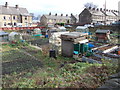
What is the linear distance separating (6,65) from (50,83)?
6.30m

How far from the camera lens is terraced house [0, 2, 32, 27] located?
4450cm

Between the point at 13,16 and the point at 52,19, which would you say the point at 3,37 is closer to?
the point at 13,16

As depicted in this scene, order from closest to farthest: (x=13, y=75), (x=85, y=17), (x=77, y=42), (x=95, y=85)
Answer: (x=95, y=85)
(x=13, y=75)
(x=77, y=42)
(x=85, y=17)

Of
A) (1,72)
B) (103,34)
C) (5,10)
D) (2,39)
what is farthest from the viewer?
(5,10)

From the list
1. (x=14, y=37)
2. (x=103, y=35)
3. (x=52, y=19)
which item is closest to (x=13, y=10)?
(x=52, y=19)

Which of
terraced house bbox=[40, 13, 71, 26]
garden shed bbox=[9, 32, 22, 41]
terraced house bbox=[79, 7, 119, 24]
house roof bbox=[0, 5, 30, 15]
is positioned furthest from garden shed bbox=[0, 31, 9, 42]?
terraced house bbox=[79, 7, 119, 24]

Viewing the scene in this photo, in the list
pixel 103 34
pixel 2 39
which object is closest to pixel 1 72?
pixel 2 39

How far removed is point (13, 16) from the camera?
4709 cm

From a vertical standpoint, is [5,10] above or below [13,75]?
above

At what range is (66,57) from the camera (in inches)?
498

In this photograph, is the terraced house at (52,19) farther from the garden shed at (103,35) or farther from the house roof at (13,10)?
the garden shed at (103,35)

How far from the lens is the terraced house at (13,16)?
44.5 metres

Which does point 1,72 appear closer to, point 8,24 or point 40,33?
point 40,33

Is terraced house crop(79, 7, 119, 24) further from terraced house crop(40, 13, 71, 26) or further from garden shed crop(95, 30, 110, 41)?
garden shed crop(95, 30, 110, 41)
